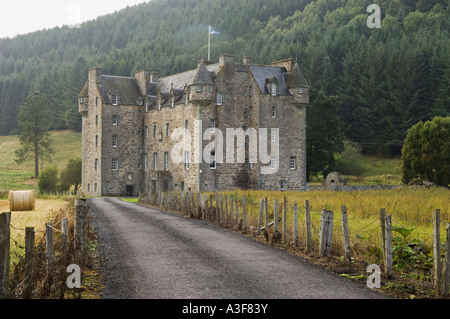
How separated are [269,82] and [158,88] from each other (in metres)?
16.3

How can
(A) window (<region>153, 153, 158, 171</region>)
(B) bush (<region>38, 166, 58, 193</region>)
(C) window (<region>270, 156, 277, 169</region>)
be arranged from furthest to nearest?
(B) bush (<region>38, 166, 58, 193</region>) → (A) window (<region>153, 153, 158, 171</region>) → (C) window (<region>270, 156, 277, 169</region>)

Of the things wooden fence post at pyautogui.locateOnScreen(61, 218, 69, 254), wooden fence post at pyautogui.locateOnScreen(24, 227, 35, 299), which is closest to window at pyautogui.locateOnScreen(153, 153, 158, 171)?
wooden fence post at pyautogui.locateOnScreen(61, 218, 69, 254)

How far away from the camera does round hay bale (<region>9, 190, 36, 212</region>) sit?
119 feet

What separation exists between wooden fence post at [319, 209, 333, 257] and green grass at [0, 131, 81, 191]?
7489 centimetres

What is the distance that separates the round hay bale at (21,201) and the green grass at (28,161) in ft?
162

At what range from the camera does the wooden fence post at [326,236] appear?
16.0m

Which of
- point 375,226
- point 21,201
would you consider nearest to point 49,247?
point 375,226

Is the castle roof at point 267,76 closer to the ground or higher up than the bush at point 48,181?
higher up

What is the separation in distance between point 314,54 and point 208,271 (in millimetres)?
100195

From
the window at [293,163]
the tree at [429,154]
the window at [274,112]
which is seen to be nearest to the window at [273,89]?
the window at [274,112]

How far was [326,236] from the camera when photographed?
16.2 m

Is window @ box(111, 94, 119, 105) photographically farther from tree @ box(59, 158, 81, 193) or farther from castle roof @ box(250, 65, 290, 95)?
castle roof @ box(250, 65, 290, 95)

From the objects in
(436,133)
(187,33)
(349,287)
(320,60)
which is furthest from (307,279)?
(187,33)

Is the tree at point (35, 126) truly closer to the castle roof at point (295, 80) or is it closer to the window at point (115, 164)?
the window at point (115, 164)
